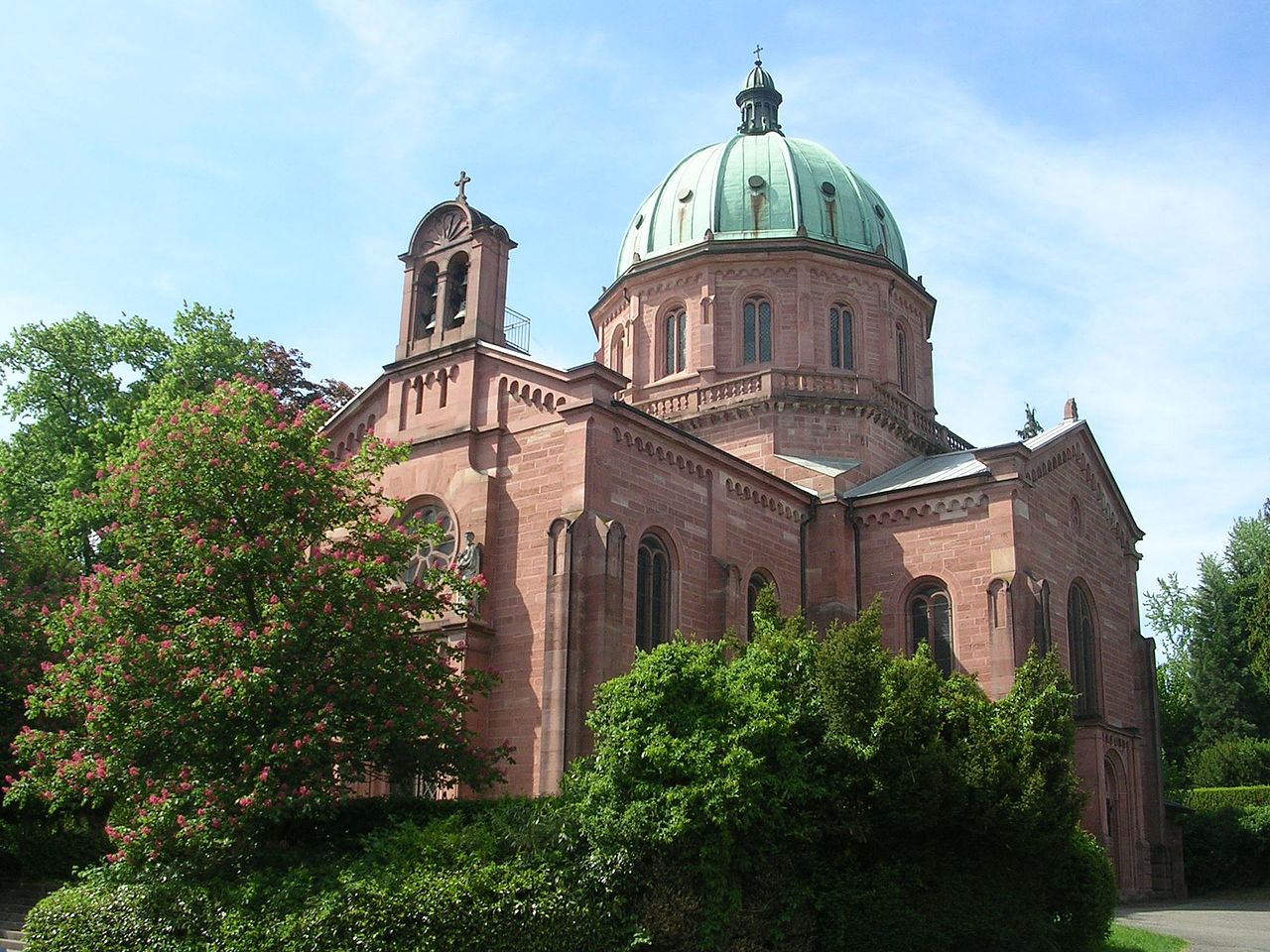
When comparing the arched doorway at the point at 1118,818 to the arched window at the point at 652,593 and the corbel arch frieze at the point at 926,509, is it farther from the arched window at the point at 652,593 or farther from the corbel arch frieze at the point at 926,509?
the arched window at the point at 652,593

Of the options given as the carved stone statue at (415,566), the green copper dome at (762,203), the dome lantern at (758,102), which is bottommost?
the carved stone statue at (415,566)

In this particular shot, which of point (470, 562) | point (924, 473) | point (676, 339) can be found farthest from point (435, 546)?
point (676, 339)

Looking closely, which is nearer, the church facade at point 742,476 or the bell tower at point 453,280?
the church facade at point 742,476

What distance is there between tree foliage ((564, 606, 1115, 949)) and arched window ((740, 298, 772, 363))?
61.9 feet

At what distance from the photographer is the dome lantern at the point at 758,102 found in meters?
46.4

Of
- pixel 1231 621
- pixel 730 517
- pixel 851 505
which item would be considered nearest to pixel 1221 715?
pixel 1231 621

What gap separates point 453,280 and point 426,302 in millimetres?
1001

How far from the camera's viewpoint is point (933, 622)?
32000 millimetres

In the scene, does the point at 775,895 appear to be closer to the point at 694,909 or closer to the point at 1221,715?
the point at 694,909

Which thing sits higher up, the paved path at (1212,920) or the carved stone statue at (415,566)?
the carved stone statue at (415,566)

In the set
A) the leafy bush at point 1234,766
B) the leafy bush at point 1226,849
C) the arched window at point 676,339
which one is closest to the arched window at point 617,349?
the arched window at point 676,339

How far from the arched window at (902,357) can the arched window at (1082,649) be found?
366 inches

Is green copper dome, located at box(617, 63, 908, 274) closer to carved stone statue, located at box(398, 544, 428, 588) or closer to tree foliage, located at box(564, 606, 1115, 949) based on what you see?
carved stone statue, located at box(398, 544, 428, 588)

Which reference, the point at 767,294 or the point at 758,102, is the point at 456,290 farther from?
the point at 758,102
